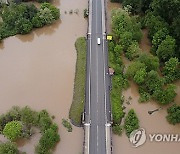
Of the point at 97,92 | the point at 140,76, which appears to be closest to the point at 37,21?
the point at 97,92

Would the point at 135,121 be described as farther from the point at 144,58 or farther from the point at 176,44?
the point at 176,44

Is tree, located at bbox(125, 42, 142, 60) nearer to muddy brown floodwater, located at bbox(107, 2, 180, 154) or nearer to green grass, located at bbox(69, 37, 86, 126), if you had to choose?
muddy brown floodwater, located at bbox(107, 2, 180, 154)

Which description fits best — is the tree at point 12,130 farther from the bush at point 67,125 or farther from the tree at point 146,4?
the tree at point 146,4

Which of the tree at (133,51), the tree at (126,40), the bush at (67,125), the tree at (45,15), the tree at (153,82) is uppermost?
the tree at (45,15)

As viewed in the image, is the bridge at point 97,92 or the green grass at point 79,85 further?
the green grass at point 79,85

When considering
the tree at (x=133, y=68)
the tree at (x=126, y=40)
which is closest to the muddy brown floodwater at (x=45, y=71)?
the tree at (x=126, y=40)

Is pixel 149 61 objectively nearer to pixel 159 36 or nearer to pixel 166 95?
pixel 159 36
